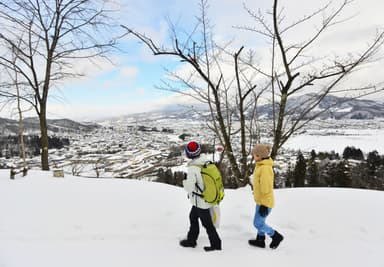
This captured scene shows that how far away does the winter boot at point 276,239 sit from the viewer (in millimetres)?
2490

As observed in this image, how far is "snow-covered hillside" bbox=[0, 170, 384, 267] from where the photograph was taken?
229 cm

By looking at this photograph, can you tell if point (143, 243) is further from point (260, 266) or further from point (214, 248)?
point (260, 266)

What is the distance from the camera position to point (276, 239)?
250 centimetres

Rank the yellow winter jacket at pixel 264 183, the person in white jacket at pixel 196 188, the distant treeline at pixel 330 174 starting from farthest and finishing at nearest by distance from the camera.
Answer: the distant treeline at pixel 330 174
the yellow winter jacket at pixel 264 183
the person in white jacket at pixel 196 188

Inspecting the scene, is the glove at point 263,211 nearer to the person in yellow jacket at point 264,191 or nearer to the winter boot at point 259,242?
the person in yellow jacket at point 264,191

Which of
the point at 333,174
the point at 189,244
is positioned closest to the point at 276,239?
the point at 189,244

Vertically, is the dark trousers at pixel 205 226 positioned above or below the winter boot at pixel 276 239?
above

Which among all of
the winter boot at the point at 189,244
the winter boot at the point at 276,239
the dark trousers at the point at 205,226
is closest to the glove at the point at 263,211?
the winter boot at the point at 276,239

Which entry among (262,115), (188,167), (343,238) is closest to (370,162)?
(262,115)

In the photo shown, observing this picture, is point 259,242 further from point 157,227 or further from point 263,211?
point 157,227

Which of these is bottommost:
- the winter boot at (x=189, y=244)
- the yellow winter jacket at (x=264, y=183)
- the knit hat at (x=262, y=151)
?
the winter boot at (x=189, y=244)

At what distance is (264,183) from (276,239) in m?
0.73

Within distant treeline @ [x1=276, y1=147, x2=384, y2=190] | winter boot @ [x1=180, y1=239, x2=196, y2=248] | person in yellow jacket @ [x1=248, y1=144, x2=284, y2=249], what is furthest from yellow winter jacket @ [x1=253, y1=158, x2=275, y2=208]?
distant treeline @ [x1=276, y1=147, x2=384, y2=190]

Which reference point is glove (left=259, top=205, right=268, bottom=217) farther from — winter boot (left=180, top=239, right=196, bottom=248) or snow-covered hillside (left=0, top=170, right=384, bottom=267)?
winter boot (left=180, top=239, right=196, bottom=248)
